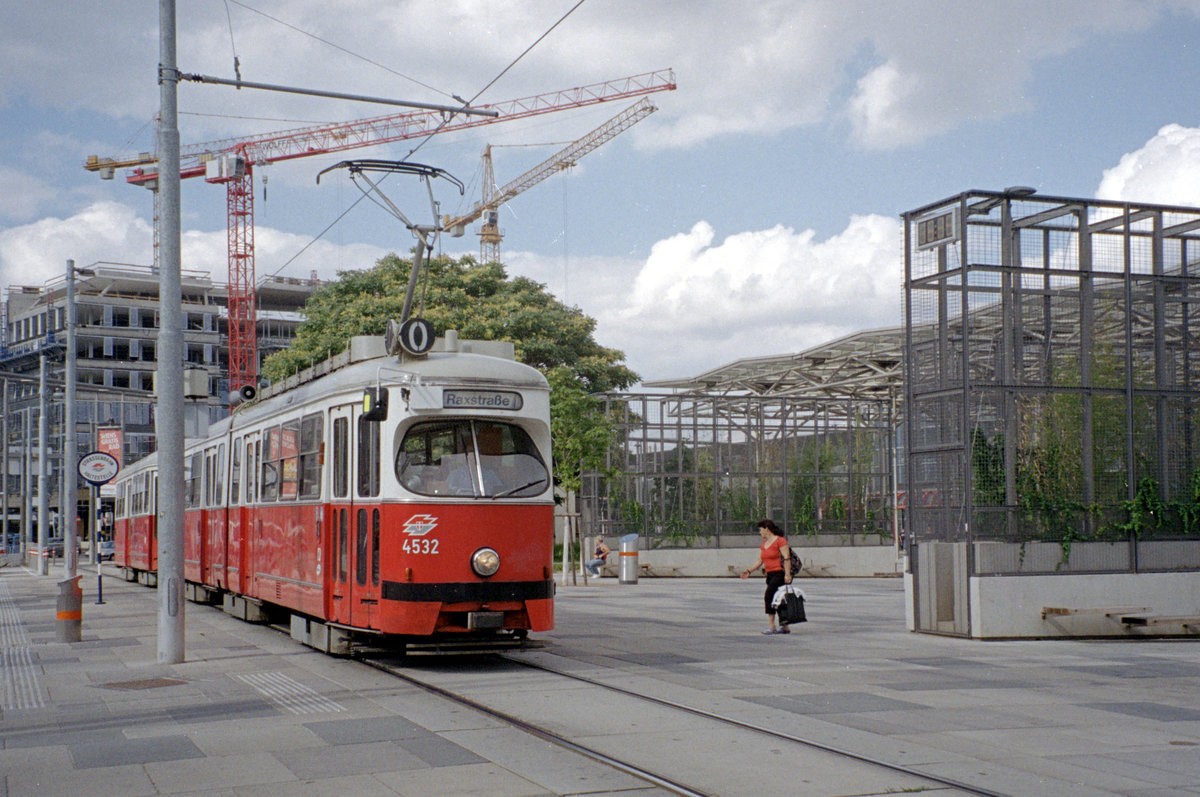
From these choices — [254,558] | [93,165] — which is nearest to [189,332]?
[93,165]

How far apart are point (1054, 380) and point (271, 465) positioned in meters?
10.3

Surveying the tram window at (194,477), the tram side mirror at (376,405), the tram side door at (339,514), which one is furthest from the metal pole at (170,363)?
the tram window at (194,477)

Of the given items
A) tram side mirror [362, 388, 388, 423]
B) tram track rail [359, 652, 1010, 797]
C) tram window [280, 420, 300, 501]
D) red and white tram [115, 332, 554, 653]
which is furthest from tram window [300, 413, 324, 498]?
Result: tram track rail [359, 652, 1010, 797]

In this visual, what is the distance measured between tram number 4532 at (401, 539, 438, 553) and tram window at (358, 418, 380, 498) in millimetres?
673

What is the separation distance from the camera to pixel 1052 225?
17.8 metres

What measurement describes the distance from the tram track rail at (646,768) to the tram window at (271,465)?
380 cm

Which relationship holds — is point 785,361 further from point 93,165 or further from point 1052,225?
point 93,165

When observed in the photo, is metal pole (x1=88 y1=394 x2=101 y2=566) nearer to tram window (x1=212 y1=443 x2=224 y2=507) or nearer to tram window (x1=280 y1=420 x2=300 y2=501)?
tram window (x1=212 y1=443 x2=224 y2=507)

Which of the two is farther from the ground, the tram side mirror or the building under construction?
the building under construction

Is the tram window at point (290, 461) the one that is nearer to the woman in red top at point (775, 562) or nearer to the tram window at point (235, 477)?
the tram window at point (235, 477)

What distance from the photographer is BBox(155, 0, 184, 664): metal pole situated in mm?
14461

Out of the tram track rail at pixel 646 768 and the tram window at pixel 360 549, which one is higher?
the tram window at pixel 360 549

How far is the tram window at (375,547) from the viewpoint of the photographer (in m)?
A: 13.2

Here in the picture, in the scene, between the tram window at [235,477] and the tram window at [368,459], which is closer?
the tram window at [368,459]
